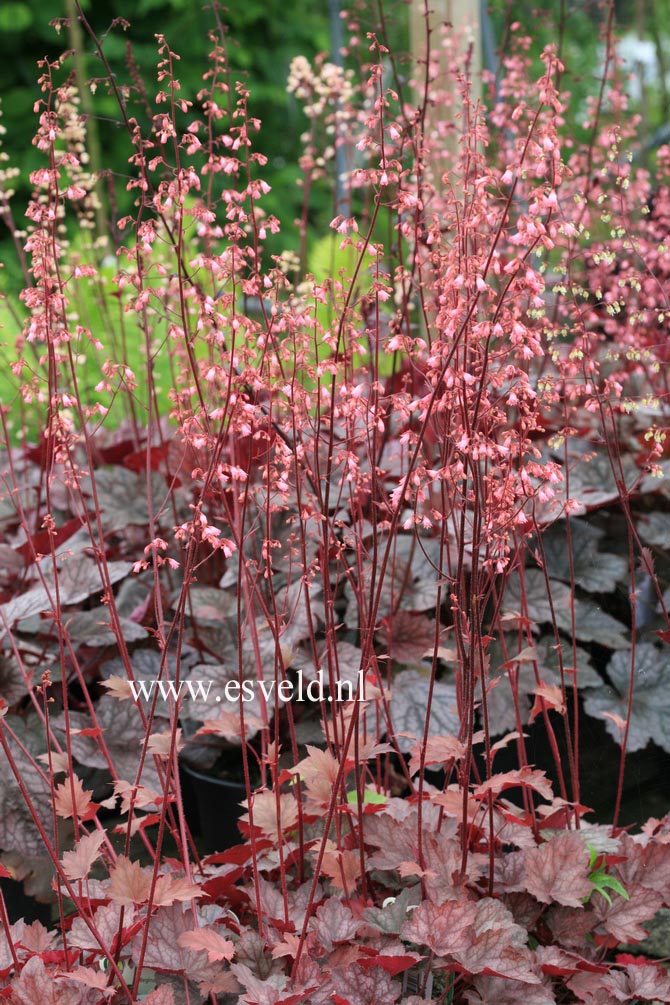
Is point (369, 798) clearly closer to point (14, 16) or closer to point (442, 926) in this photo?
point (442, 926)

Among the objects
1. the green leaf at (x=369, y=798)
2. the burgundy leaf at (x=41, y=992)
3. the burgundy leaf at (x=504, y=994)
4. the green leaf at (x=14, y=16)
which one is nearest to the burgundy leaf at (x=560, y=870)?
the burgundy leaf at (x=504, y=994)

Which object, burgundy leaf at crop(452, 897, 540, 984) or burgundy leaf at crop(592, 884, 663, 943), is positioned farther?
burgundy leaf at crop(592, 884, 663, 943)

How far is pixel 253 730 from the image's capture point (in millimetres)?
1621

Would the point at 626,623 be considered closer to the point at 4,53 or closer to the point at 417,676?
the point at 417,676

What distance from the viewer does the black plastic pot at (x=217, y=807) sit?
1847 mm

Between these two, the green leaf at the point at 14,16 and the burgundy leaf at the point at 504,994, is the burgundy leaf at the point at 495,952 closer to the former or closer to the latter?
the burgundy leaf at the point at 504,994

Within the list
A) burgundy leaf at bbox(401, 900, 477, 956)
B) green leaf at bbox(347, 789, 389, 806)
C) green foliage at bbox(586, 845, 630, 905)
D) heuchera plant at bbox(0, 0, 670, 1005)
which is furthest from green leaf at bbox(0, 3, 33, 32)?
burgundy leaf at bbox(401, 900, 477, 956)

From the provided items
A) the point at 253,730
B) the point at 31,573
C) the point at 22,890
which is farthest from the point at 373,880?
the point at 31,573

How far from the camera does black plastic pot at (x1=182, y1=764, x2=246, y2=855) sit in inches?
72.7

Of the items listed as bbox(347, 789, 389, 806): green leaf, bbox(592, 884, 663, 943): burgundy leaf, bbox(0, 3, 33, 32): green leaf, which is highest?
bbox(0, 3, 33, 32): green leaf

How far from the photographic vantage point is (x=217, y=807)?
188 cm

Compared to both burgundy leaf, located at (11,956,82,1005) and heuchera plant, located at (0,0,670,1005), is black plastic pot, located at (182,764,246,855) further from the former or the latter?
burgundy leaf, located at (11,956,82,1005)

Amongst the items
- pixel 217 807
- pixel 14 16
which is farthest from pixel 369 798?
pixel 14 16

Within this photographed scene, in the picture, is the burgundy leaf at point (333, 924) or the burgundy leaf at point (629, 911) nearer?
the burgundy leaf at point (333, 924)
